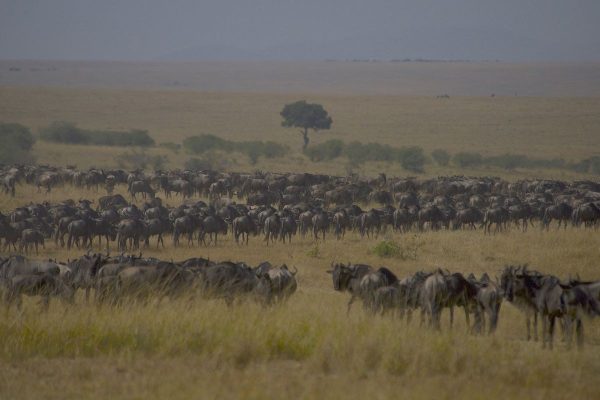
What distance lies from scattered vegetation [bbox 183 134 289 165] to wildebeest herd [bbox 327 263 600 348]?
6533 cm

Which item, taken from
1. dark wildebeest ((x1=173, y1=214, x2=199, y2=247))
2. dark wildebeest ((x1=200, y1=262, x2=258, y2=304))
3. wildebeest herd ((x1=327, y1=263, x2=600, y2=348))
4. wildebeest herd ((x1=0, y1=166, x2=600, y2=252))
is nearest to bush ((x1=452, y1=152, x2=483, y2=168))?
wildebeest herd ((x1=0, y1=166, x2=600, y2=252))

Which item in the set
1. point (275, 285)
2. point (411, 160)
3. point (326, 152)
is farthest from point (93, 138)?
point (275, 285)

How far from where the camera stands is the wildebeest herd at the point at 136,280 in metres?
16.0

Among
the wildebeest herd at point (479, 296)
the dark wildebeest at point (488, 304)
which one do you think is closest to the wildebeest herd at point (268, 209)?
the wildebeest herd at point (479, 296)

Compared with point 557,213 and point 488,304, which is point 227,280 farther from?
point 557,213

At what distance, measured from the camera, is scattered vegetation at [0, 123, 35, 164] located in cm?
7288

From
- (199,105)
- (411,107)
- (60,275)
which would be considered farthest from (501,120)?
(60,275)

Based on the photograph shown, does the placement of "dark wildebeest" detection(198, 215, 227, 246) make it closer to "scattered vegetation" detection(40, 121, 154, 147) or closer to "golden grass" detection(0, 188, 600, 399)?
"golden grass" detection(0, 188, 600, 399)

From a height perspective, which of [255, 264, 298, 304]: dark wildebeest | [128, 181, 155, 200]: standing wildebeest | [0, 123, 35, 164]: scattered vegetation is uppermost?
[255, 264, 298, 304]: dark wildebeest

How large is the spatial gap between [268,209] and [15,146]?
45.9 m

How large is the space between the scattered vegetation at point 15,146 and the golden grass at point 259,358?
2406 inches

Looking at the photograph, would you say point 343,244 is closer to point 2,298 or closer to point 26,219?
point 26,219

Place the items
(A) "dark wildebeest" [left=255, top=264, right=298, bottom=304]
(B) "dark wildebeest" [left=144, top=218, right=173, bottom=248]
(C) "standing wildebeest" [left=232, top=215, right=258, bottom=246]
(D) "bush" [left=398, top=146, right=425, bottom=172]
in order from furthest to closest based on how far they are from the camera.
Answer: (D) "bush" [left=398, top=146, right=425, bottom=172]
(C) "standing wildebeest" [left=232, top=215, right=258, bottom=246]
(B) "dark wildebeest" [left=144, top=218, right=173, bottom=248]
(A) "dark wildebeest" [left=255, top=264, right=298, bottom=304]

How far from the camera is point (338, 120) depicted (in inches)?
4830
